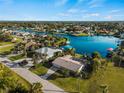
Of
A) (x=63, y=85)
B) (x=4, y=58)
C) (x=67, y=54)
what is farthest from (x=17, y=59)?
(x=63, y=85)

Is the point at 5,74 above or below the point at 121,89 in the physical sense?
above

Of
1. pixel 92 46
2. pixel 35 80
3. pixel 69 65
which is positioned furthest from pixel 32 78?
pixel 92 46

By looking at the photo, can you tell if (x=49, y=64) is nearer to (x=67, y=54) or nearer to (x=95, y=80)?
(x=67, y=54)

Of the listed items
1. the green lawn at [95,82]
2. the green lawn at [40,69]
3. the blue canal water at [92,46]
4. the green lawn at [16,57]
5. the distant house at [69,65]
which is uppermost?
the distant house at [69,65]

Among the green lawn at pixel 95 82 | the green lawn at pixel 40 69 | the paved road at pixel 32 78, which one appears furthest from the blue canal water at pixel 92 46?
the paved road at pixel 32 78

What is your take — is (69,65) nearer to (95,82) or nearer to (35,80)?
(95,82)

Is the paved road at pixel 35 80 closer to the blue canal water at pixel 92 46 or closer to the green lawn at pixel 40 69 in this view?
the green lawn at pixel 40 69

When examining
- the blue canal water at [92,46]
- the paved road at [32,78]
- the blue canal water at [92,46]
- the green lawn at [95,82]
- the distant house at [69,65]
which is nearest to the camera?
the paved road at [32,78]
